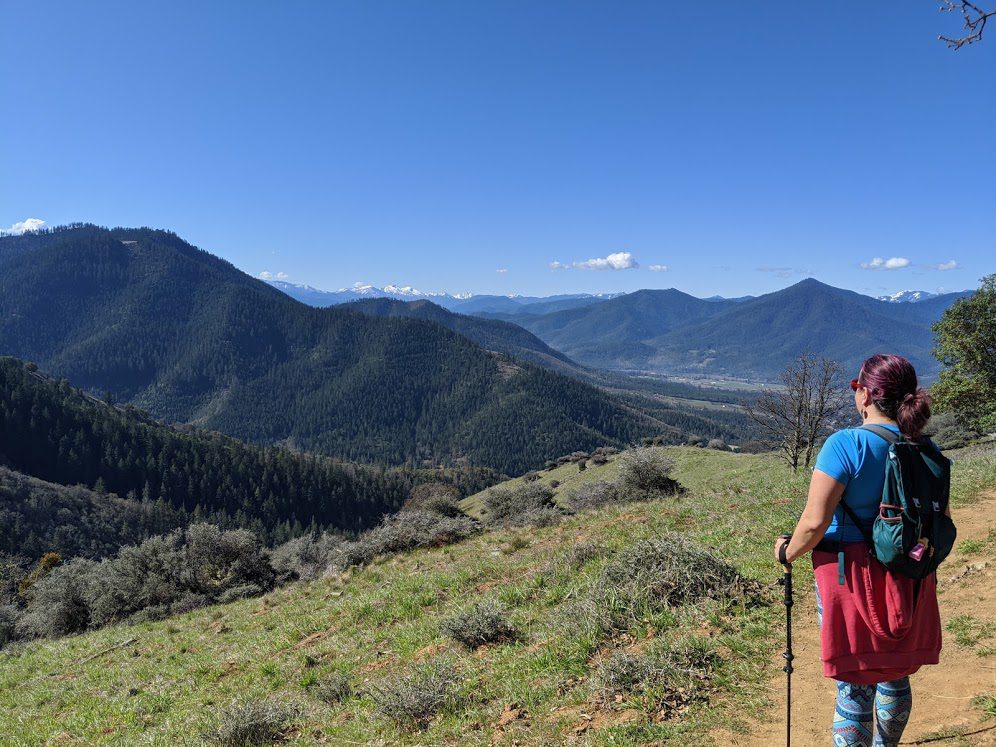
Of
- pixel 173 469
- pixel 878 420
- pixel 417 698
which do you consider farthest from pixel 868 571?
pixel 173 469

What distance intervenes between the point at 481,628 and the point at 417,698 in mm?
1910

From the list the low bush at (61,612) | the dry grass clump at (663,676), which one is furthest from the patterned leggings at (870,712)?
the low bush at (61,612)

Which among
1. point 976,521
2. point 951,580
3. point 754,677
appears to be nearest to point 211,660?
point 754,677

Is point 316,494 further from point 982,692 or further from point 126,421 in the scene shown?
point 982,692

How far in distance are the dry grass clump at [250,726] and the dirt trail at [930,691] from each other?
555cm

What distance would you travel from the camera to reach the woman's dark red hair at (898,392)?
11.7 feet

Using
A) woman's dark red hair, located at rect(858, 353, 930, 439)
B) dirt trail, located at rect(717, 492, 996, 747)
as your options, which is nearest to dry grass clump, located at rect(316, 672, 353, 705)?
dirt trail, located at rect(717, 492, 996, 747)

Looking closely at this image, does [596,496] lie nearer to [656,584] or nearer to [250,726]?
[656,584]

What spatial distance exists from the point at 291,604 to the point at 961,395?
32864 millimetres

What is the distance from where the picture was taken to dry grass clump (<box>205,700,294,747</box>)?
6.81 meters

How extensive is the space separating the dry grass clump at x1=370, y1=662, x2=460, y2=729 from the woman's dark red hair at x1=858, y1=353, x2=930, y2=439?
5.61 m

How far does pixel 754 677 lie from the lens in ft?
19.1

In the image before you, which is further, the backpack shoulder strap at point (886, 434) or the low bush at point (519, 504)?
the low bush at point (519, 504)

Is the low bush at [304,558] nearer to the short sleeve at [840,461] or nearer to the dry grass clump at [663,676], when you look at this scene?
the dry grass clump at [663,676]
